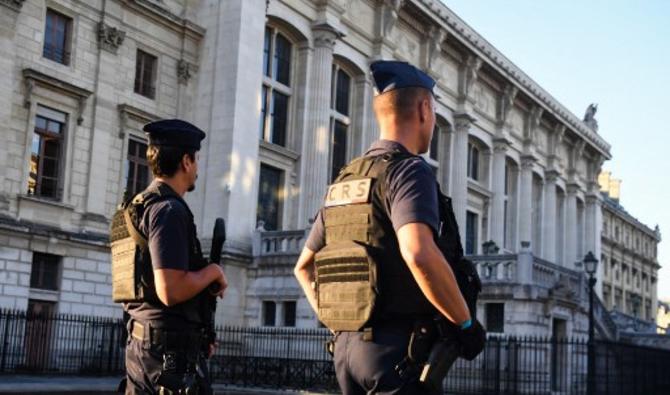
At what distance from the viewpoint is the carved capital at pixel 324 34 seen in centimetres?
3834

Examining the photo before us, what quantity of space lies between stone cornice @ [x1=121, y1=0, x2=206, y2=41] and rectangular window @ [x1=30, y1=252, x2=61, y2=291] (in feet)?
Result: 29.6

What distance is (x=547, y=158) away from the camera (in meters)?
63.5

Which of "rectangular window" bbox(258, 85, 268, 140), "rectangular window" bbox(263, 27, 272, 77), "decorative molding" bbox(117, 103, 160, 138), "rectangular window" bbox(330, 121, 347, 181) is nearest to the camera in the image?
"decorative molding" bbox(117, 103, 160, 138)

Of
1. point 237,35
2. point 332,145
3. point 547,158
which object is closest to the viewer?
point 237,35

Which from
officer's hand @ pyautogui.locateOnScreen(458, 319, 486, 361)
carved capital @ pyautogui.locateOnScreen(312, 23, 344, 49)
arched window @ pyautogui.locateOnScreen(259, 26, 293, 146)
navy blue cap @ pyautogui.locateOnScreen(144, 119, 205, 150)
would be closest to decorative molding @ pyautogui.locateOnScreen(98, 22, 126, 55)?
arched window @ pyautogui.locateOnScreen(259, 26, 293, 146)

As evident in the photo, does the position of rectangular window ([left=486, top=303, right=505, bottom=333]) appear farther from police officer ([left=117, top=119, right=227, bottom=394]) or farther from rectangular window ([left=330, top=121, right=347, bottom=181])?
police officer ([left=117, top=119, right=227, bottom=394])

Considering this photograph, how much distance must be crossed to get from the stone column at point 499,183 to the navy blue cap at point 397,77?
168ft

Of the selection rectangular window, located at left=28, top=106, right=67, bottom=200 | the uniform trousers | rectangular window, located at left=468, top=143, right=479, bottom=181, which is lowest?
the uniform trousers

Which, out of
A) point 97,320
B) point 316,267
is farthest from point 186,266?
point 97,320

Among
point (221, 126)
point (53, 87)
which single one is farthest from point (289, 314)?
point (53, 87)

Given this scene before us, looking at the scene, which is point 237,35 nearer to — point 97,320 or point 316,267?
point 97,320

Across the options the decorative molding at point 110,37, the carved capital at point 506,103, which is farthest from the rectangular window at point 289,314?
the carved capital at point 506,103

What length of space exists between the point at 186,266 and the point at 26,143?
24.1m

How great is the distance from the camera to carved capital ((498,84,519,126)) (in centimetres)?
5606
